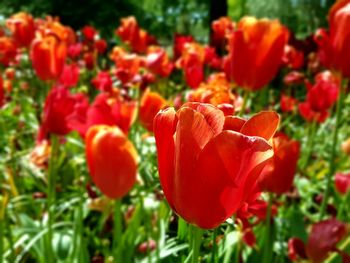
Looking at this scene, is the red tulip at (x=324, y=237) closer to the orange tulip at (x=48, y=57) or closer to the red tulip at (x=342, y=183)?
the red tulip at (x=342, y=183)

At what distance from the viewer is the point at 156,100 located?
62.2 inches

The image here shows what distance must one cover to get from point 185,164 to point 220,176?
0.12 ft

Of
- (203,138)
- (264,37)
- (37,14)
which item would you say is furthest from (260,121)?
(37,14)

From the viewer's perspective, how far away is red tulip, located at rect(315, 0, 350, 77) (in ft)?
4.80

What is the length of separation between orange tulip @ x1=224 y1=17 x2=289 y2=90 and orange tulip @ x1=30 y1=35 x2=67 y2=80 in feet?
2.90

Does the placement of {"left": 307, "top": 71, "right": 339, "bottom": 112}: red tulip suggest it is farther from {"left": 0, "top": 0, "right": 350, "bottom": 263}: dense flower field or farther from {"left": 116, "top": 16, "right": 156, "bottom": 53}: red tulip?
{"left": 116, "top": 16, "right": 156, "bottom": 53}: red tulip

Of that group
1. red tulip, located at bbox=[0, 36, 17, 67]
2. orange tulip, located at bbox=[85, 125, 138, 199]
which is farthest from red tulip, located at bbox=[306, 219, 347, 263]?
red tulip, located at bbox=[0, 36, 17, 67]

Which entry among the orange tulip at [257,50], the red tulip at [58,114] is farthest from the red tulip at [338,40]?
the red tulip at [58,114]

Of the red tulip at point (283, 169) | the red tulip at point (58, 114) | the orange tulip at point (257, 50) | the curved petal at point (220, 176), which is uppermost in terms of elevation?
the curved petal at point (220, 176)

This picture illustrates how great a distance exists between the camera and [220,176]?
0.58m

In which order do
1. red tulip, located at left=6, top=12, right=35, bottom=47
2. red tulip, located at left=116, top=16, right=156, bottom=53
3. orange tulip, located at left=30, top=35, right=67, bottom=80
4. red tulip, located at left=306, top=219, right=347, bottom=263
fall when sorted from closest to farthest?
red tulip, located at left=306, top=219, right=347, bottom=263 < orange tulip, located at left=30, top=35, right=67, bottom=80 < red tulip, located at left=6, top=12, right=35, bottom=47 < red tulip, located at left=116, top=16, right=156, bottom=53

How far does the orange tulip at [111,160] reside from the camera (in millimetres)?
1279

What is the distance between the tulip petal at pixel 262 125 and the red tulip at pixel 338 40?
0.96m

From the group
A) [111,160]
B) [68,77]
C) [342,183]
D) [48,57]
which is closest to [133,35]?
[68,77]
